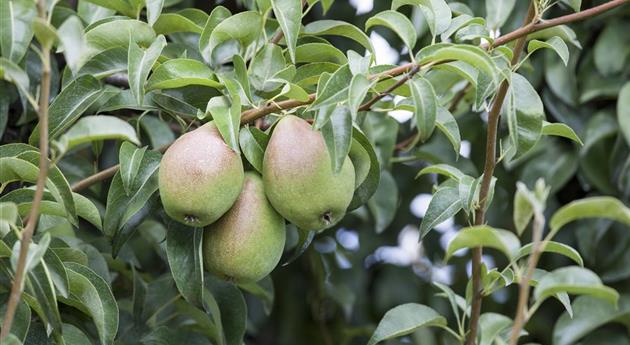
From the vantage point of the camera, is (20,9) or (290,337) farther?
(290,337)

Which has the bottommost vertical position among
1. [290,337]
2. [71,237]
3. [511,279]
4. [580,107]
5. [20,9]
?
[290,337]

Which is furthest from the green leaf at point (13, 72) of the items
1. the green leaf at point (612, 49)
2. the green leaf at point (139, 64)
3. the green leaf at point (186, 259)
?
the green leaf at point (612, 49)

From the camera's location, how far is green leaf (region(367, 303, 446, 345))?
0.88m

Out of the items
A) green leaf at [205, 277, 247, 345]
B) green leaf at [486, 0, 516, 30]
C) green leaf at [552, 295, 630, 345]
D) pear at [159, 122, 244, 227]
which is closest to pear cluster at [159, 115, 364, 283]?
pear at [159, 122, 244, 227]

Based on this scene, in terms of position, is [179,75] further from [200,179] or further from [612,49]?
[612,49]

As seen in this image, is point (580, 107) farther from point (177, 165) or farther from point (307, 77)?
point (177, 165)

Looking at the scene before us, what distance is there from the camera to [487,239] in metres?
0.73

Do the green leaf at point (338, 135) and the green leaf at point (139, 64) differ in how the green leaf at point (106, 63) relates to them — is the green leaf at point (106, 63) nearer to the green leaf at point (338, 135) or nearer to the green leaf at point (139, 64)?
the green leaf at point (139, 64)

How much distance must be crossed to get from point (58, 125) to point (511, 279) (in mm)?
443

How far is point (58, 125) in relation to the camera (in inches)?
36.1

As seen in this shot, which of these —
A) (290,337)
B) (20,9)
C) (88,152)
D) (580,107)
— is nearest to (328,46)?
(20,9)

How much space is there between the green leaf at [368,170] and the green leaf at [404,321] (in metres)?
0.12

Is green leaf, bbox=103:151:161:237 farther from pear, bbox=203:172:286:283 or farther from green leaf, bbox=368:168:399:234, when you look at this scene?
green leaf, bbox=368:168:399:234

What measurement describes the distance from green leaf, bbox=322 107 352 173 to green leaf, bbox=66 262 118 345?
257 mm
